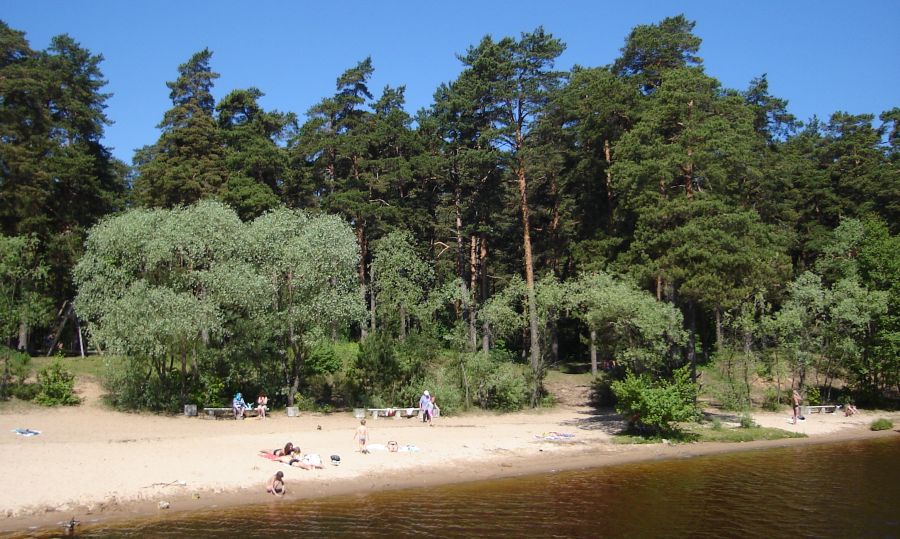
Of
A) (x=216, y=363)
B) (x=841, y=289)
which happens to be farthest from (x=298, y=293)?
(x=841, y=289)

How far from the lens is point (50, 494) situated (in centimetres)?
1516

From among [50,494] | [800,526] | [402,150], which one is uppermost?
[402,150]

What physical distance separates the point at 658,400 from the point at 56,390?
84.0 feet

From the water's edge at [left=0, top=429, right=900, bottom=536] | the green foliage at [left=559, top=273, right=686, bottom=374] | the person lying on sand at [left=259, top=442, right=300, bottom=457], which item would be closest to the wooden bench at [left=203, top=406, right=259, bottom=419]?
the person lying on sand at [left=259, top=442, right=300, bottom=457]

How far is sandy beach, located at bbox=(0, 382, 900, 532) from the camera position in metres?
15.7

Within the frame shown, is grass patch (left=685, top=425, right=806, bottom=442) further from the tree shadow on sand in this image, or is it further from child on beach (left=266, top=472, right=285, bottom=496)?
child on beach (left=266, top=472, right=285, bottom=496)

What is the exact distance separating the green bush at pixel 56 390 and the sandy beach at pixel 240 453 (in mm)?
719

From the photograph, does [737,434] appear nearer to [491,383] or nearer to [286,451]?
[491,383]

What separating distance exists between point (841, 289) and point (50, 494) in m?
37.4

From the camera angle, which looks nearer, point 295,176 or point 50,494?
point 50,494

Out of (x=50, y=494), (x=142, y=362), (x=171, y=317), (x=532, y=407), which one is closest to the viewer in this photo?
(x=50, y=494)

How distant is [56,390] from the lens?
86.7 ft

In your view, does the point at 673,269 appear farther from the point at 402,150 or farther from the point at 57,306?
the point at 57,306

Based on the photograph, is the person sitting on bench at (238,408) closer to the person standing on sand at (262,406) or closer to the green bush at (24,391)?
the person standing on sand at (262,406)
